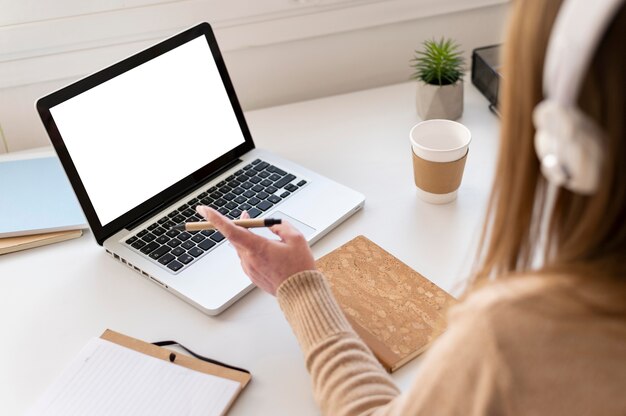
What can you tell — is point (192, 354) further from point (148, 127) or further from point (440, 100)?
point (440, 100)

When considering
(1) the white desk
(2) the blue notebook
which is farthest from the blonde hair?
(2) the blue notebook

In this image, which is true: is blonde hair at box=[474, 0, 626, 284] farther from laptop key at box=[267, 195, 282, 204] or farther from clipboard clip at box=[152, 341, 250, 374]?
laptop key at box=[267, 195, 282, 204]

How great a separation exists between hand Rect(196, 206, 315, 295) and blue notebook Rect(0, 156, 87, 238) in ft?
0.96

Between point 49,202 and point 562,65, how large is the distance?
2.90 feet

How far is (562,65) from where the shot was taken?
1.47 ft

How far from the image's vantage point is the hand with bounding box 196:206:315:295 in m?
0.87

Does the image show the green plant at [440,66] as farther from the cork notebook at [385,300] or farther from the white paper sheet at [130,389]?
the white paper sheet at [130,389]

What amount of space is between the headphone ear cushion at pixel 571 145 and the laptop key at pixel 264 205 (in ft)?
2.10

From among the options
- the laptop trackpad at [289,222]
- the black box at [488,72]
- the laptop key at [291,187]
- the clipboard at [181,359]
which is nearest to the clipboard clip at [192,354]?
the clipboard at [181,359]

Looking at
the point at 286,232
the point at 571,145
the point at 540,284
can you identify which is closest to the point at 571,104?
the point at 571,145

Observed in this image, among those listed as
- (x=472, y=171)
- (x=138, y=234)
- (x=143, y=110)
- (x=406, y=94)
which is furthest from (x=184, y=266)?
(x=406, y=94)

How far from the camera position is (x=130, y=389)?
82cm

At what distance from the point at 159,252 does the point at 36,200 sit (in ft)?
0.87

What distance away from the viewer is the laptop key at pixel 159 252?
996mm
